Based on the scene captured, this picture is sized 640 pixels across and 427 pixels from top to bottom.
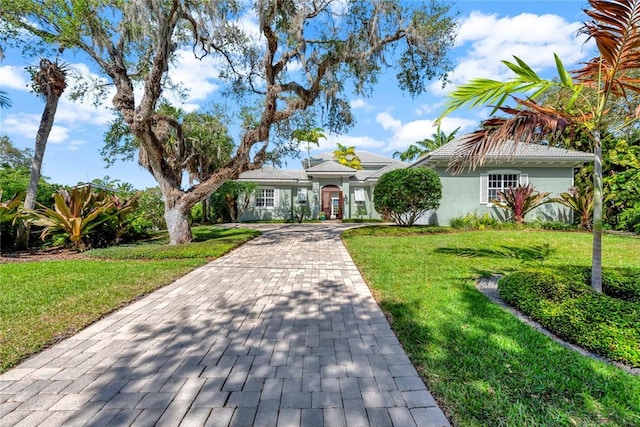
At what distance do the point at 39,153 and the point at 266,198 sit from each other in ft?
40.6

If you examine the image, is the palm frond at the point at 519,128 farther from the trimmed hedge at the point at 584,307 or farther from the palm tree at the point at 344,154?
the palm tree at the point at 344,154

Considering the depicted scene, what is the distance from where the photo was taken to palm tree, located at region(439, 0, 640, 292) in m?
3.30

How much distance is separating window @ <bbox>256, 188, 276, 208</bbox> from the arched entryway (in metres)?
3.78

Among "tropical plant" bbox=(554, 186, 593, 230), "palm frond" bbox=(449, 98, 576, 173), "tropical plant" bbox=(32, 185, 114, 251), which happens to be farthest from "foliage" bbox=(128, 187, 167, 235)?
"tropical plant" bbox=(554, 186, 593, 230)

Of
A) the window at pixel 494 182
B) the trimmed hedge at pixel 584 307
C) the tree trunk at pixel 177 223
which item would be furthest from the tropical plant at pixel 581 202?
the tree trunk at pixel 177 223

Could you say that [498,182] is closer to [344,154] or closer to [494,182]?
[494,182]

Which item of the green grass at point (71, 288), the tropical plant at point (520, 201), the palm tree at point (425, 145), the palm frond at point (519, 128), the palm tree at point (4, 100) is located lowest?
the green grass at point (71, 288)

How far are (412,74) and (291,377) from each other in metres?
10.8

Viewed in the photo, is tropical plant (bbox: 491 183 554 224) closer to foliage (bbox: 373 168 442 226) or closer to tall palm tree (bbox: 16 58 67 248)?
foliage (bbox: 373 168 442 226)

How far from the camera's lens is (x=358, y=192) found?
799 inches

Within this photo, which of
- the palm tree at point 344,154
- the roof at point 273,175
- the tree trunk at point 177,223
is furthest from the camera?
the palm tree at point 344,154

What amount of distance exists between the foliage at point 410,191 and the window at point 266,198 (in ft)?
32.2

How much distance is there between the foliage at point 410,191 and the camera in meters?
11.5

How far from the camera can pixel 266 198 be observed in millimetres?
20062
